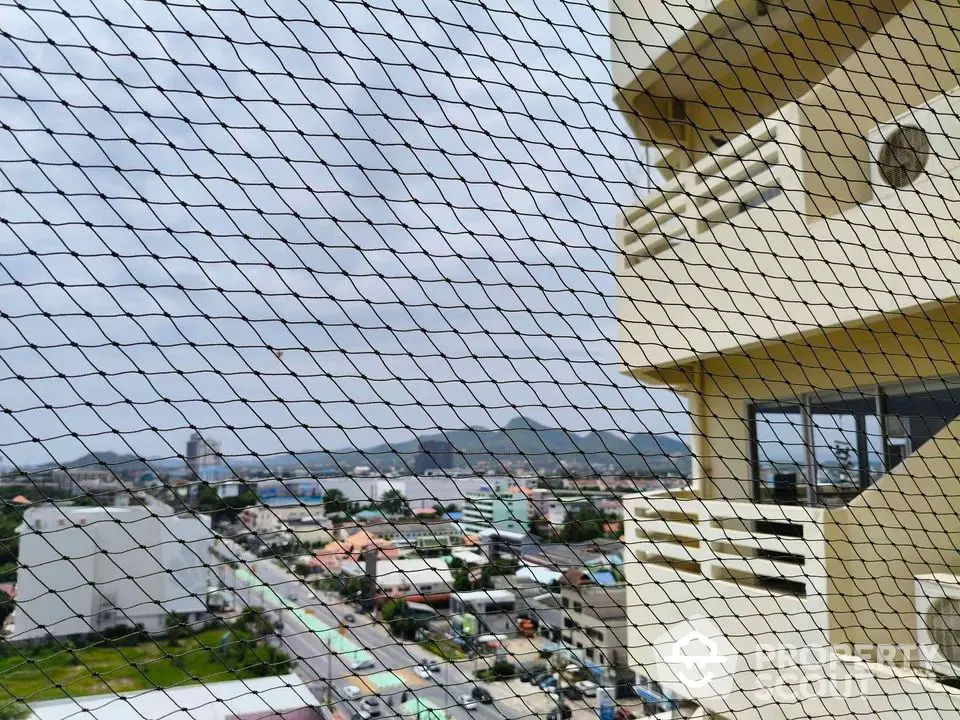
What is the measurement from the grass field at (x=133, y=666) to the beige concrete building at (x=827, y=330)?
1.08m

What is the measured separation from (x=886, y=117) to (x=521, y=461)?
85.6 inches

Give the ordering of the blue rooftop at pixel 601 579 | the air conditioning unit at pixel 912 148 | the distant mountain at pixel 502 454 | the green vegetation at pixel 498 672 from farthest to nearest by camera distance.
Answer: the air conditioning unit at pixel 912 148
the blue rooftop at pixel 601 579
the green vegetation at pixel 498 672
the distant mountain at pixel 502 454

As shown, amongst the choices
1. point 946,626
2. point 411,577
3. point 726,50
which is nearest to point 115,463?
point 411,577

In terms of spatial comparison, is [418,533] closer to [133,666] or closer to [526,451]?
[526,451]

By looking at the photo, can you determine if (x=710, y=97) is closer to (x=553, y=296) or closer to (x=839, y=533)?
(x=839, y=533)

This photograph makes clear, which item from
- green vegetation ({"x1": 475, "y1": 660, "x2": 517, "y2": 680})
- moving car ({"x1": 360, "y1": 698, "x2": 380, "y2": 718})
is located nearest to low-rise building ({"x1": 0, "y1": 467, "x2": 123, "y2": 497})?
moving car ({"x1": 360, "y1": 698, "x2": 380, "y2": 718})

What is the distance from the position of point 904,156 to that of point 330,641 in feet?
7.64

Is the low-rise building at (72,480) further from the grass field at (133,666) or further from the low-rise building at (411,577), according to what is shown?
the low-rise building at (411,577)

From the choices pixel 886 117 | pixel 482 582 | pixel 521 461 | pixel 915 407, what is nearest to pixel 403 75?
pixel 521 461

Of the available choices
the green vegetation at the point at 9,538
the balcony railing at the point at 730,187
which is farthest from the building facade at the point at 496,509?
the balcony railing at the point at 730,187

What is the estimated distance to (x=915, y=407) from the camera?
116 inches

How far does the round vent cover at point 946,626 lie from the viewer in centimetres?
224

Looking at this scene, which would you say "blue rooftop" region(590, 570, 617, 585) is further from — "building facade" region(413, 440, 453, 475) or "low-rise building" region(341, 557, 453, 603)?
"building facade" region(413, 440, 453, 475)

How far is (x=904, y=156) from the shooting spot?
2457 millimetres
